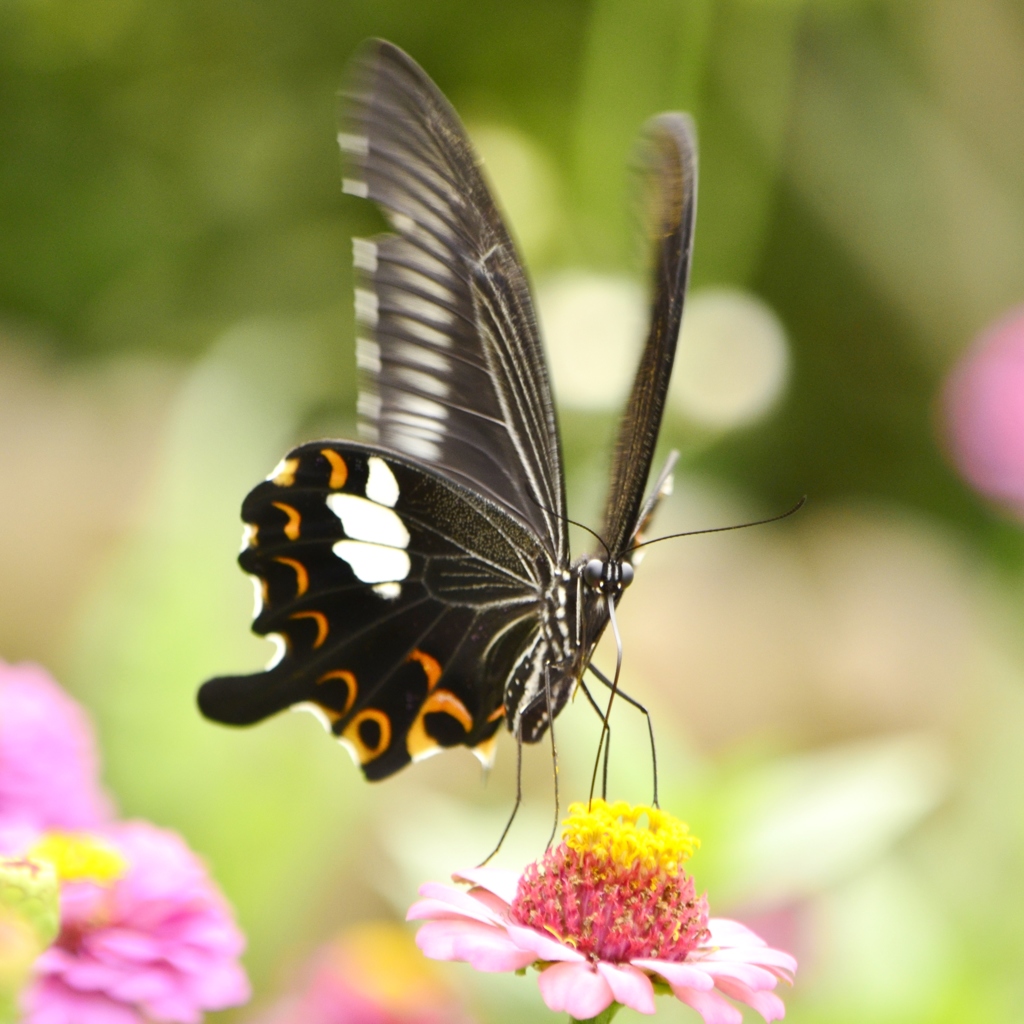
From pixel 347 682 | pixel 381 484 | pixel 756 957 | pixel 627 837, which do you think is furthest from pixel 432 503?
pixel 756 957

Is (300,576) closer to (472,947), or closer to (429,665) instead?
(429,665)

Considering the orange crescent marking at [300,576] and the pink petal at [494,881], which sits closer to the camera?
the pink petal at [494,881]

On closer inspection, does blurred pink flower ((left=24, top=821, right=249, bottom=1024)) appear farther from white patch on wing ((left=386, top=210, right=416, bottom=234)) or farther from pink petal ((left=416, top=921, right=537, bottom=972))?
white patch on wing ((left=386, top=210, right=416, bottom=234))

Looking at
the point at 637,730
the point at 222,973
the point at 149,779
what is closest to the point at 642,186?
the point at 222,973

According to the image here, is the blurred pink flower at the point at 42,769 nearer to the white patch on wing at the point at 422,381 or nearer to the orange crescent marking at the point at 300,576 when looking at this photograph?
the orange crescent marking at the point at 300,576

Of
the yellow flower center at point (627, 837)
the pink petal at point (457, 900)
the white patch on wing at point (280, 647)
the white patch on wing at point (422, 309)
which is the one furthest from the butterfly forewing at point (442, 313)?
the pink petal at point (457, 900)

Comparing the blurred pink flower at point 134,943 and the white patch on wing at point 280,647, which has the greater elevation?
the white patch on wing at point 280,647

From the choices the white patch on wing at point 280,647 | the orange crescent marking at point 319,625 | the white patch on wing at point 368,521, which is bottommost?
the white patch on wing at point 280,647
